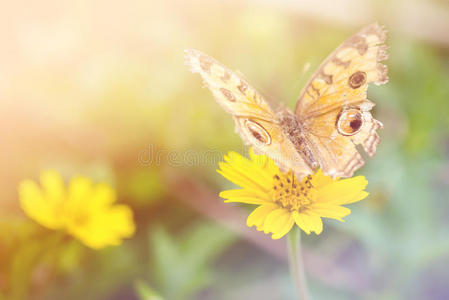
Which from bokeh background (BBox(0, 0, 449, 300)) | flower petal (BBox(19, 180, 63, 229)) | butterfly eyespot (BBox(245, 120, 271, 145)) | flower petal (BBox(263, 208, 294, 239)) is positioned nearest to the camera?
flower petal (BBox(263, 208, 294, 239))

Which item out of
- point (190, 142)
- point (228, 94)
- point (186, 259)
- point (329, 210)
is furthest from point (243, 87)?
point (190, 142)

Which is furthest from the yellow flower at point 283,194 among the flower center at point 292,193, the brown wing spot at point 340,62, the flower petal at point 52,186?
the flower petal at point 52,186

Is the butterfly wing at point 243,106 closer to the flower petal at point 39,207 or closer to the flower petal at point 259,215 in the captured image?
the flower petal at point 259,215

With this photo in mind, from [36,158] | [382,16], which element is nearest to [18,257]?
[36,158]

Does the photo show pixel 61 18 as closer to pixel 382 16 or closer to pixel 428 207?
pixel 382 16

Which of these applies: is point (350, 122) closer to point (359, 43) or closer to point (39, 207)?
point (359, 43)

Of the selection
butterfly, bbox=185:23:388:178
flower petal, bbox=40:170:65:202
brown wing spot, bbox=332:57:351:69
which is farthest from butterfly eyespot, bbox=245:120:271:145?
flower petal, bbox=40:170:65:202

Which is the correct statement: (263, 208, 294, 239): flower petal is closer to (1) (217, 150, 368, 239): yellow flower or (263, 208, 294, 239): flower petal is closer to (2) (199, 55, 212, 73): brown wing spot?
(1) (217, 150, 368, 239): yellow flower
